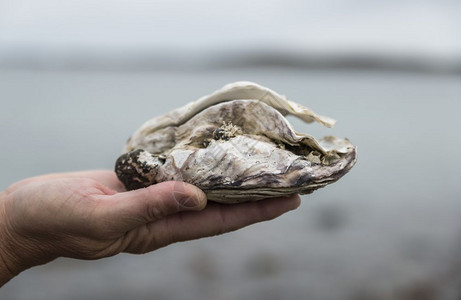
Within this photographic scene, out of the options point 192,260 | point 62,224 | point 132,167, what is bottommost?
point 192,260

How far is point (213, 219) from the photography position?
8.82 feet

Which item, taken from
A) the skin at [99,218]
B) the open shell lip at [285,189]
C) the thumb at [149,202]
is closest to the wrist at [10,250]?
the skin at [99,218]

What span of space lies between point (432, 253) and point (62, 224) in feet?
15.3

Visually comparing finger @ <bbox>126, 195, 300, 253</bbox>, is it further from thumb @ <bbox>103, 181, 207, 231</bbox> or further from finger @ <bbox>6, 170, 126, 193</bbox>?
finger @ <bbox>6, 170, 126, 193</bbox>

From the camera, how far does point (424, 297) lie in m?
4.81

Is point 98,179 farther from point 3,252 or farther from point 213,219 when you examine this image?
point 213,219

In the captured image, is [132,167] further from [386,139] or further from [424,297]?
[386,139]

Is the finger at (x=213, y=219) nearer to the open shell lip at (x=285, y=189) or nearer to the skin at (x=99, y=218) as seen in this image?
the skin at (x=99, y=218)

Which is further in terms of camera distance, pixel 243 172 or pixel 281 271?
pixel 281 271

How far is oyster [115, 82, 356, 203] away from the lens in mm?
2340

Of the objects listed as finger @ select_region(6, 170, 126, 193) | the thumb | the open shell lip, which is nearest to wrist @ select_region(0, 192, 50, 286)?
finger @ select_region(6, 170, 126, 193)

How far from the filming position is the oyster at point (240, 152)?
7.68ft

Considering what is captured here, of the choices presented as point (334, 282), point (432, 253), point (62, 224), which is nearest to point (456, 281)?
point (432, 253)

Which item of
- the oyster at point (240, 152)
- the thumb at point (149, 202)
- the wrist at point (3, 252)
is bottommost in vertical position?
the wrist at point (3, 252)
